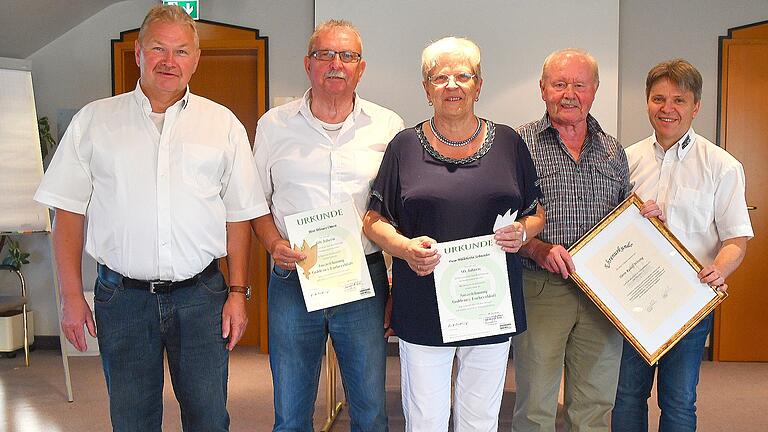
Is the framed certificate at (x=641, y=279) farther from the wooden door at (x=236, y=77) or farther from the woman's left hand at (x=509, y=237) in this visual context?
the wooden door at (x=236, y=77)

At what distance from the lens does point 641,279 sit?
264 centimetres

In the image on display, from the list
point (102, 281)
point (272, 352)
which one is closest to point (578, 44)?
point (272, 352)

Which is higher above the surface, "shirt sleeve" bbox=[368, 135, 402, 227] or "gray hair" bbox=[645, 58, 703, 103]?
"gray hair" bbox=[645, 58, 703, 103]

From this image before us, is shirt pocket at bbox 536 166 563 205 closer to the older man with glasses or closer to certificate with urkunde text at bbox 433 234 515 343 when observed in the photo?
certificate with urkunde text at bbox 433 234 515 343

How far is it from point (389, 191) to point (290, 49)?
352cm

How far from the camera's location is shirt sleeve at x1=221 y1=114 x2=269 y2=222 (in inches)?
92.7

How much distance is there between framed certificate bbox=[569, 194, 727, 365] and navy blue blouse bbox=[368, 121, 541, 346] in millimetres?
316

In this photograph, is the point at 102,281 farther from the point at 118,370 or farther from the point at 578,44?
the point at 578,44

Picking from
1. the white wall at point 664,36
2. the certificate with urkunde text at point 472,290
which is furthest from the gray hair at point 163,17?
the white wall at point 664,36

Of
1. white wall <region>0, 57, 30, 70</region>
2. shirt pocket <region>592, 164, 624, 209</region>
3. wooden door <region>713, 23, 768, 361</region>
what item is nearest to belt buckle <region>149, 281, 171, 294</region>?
shirt pocket <region>592, 164, 624, 209</region>

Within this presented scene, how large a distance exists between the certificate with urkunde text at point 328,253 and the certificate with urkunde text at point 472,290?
0.95ft

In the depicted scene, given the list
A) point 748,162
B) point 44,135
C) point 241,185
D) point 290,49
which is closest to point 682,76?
point 241,185

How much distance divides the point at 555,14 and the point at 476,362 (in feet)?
11.9

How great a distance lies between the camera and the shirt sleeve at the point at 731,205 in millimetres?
2762
